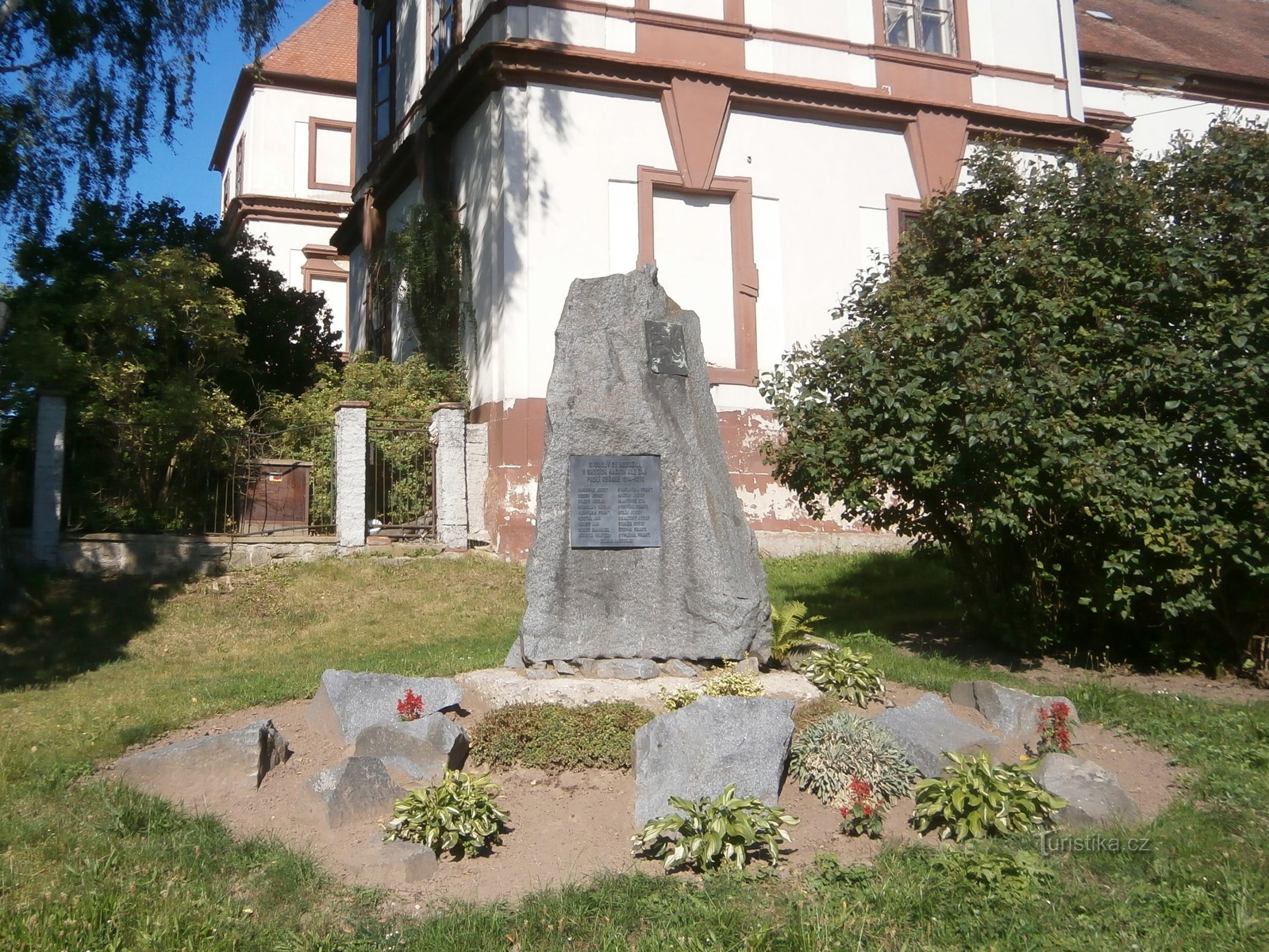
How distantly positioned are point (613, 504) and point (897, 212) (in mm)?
11448

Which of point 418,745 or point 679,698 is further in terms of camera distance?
point 679,698

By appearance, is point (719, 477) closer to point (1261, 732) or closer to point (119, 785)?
point (1261, 732)

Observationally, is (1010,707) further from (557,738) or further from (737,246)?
(737,246)

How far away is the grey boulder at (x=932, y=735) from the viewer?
5.88m

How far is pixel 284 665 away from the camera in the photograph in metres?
9.63

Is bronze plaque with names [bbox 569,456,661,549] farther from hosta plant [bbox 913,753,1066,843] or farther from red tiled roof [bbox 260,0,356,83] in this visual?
red tiled roof [bbox 260,0,356,83]

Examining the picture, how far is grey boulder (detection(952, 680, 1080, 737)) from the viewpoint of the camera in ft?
21.6

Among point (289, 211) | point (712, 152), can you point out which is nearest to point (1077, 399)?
point (712, 152)

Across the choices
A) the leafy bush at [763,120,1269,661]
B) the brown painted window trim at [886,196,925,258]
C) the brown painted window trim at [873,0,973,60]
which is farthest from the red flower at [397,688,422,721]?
the brown painted window trim at [873,0,973,60]

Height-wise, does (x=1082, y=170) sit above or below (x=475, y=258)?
below

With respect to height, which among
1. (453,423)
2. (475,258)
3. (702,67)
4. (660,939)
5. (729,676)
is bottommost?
(660,939)

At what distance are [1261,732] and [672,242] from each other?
441 inches

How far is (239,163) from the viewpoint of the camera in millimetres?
28688

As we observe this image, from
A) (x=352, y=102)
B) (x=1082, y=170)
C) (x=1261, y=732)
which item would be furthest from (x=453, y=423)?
(x=352, y=102)
